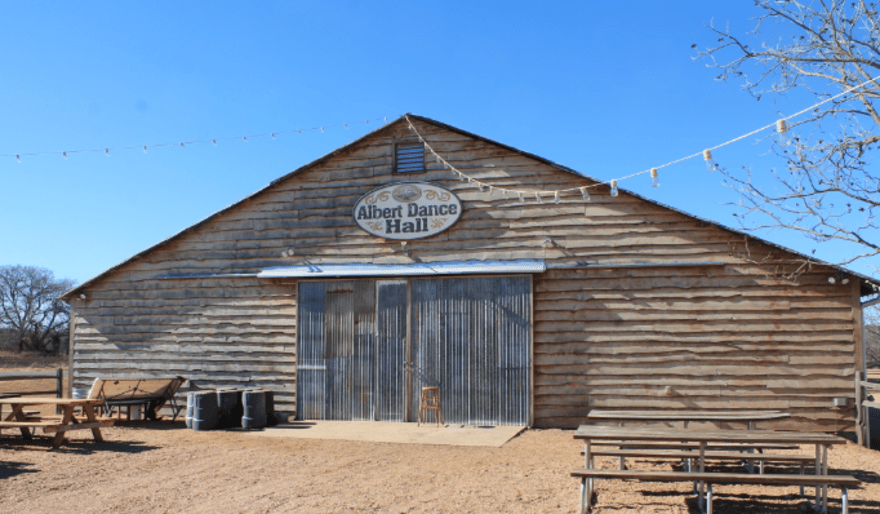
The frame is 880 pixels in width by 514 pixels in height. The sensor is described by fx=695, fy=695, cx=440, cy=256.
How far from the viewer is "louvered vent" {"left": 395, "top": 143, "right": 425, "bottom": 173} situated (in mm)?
11922

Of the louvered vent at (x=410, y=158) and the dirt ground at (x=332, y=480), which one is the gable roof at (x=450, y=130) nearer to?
the louvered vent at (x=410, y=158)

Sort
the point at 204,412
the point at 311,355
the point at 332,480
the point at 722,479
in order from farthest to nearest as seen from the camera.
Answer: the point at 311,355, the point at 204,412, the point at 332,480, the point at 722,479

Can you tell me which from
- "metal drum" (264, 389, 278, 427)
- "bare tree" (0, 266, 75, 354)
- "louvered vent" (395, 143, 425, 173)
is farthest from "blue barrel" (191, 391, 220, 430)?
"bare tree" (0, 266, 75, 354)

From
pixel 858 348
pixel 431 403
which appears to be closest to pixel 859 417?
pixel 858 348

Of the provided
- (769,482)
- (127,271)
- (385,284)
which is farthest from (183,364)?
(769,482)

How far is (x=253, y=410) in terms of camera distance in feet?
35.7

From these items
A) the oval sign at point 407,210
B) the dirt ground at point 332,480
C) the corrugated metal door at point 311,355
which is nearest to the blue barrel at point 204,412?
the dirt ground at point 332,480

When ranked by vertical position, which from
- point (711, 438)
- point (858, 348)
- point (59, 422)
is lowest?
point (59, 422)

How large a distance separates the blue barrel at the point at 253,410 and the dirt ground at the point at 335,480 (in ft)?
3.82

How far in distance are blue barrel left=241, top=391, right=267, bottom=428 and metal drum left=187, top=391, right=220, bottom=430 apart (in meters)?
0.44

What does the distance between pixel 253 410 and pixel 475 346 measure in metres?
3.64

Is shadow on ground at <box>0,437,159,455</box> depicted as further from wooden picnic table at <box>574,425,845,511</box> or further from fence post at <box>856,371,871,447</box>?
fence post at <box>856,371,871,447</box>

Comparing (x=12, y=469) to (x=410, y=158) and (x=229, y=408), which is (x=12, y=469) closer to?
(x=229, y=408)

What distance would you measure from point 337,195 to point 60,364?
28.8m
